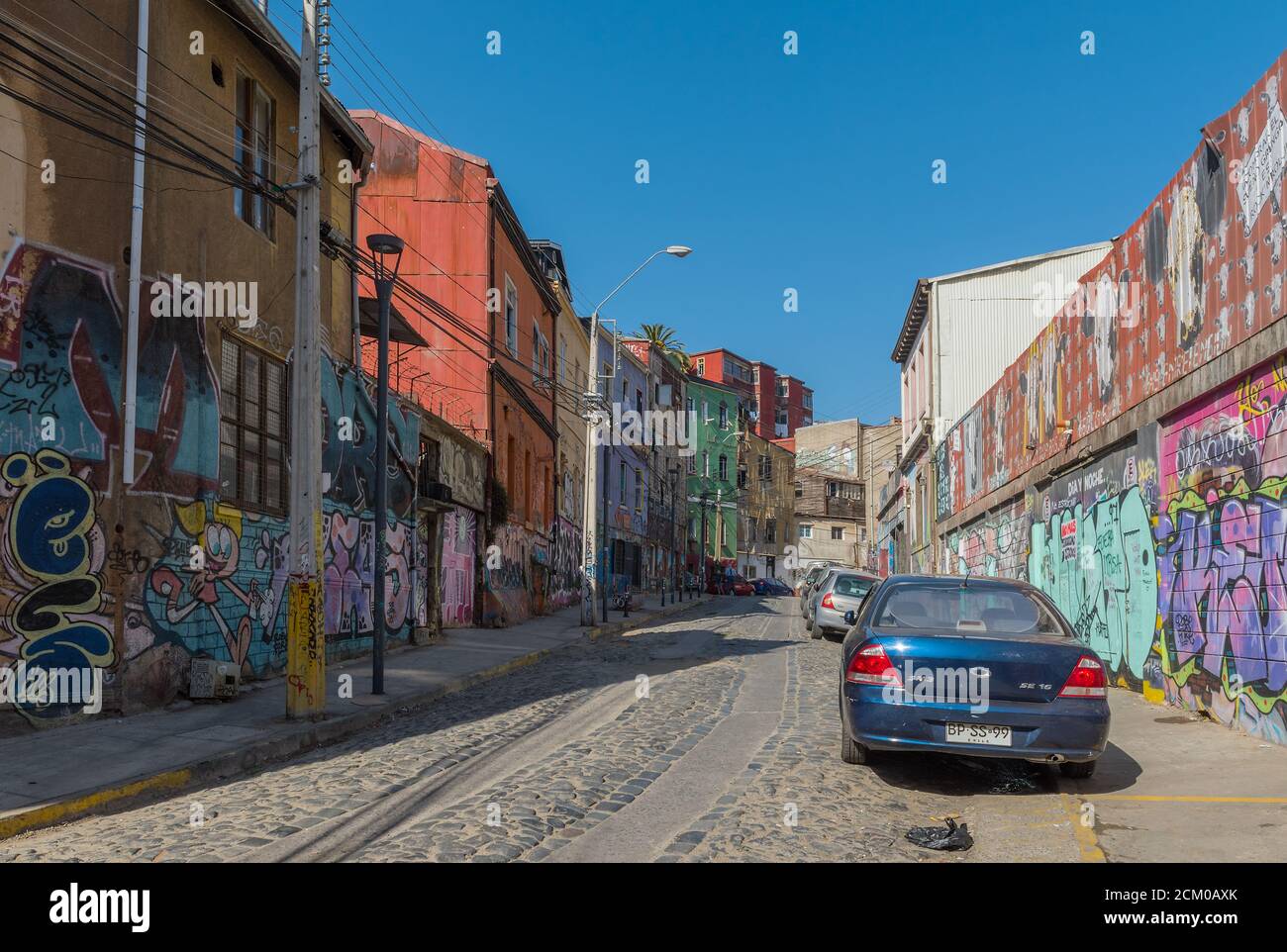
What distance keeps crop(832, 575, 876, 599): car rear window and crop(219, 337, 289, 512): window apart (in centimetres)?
1181

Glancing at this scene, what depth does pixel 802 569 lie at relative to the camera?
251 ft

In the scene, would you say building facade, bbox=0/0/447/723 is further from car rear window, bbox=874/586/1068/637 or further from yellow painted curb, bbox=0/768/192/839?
car rear window, bbox=874/586/1068/637

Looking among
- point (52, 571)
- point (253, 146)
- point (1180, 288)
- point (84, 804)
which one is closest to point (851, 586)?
point (1180, 288)

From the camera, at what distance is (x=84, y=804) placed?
6789 millimetres

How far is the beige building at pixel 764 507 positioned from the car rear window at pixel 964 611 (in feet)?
209

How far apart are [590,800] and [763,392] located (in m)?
78.0

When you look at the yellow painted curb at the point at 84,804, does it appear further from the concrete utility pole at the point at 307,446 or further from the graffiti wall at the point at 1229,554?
the graffiti wall at the point at 1229,554

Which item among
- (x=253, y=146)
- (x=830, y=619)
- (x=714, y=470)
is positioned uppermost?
(x=253, y=146)

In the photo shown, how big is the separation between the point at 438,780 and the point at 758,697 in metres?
5.56

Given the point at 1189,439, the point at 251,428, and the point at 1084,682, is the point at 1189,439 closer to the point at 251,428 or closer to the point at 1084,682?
the point at 1084,682

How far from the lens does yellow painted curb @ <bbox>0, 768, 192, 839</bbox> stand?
6289 mm

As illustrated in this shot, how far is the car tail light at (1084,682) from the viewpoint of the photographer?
22.2ft

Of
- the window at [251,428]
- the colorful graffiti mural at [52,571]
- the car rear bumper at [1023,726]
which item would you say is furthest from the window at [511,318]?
the car rear bumper at [1023,726]

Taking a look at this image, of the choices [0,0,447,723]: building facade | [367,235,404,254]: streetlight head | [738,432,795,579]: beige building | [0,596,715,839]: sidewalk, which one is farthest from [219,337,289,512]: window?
[738,432,795,579]: beige building
